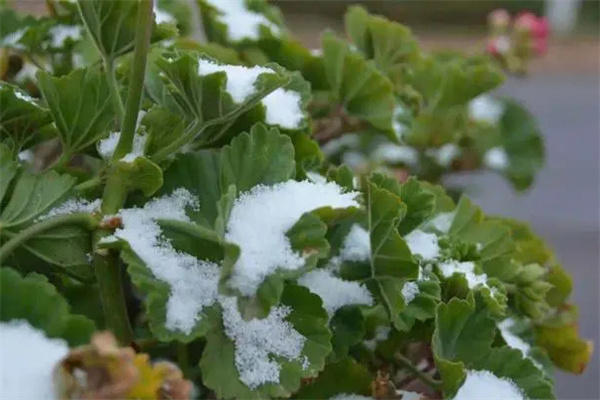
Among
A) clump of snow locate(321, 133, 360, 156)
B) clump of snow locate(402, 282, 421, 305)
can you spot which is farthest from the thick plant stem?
clump of snow locate(321, 133, 360, 156)

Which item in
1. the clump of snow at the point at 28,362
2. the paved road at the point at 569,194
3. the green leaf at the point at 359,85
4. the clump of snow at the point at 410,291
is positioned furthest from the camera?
the paved road at the point at 569,194

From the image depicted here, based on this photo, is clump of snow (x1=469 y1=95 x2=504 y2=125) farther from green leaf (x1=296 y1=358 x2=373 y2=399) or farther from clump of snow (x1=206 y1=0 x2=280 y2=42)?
green leaf (x1=296 y1=358 x2=373 y2=399)

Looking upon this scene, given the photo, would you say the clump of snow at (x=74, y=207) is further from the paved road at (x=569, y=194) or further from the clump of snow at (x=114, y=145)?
the paved road at (x=569, y=194)

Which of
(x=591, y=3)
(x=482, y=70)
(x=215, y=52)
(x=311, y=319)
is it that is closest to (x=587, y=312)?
(x=482, y=70)

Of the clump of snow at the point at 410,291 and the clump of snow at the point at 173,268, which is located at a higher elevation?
the clump of snow at the point at 173,268

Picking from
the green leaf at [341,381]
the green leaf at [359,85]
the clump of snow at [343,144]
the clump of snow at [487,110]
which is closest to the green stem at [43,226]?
the green leaf at [341,381]

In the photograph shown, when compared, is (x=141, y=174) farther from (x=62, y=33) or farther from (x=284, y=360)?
(x=62, y=33)
